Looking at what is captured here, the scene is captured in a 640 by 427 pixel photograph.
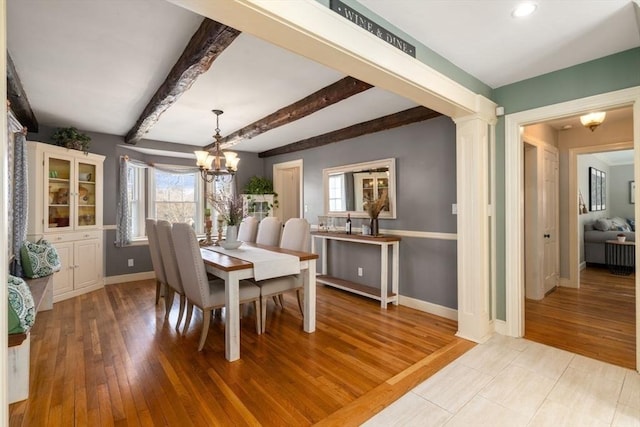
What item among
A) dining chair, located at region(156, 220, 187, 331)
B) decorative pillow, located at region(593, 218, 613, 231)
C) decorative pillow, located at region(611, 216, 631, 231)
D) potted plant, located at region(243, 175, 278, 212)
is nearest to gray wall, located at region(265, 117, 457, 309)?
potted plant, located at region(243, 175, 278, 212)

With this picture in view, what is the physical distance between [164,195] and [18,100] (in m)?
2.69

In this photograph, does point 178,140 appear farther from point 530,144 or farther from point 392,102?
point 530,144

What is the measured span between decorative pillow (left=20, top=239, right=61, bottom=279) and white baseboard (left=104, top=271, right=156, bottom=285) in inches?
59.4

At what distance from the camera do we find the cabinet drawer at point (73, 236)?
12.9ft

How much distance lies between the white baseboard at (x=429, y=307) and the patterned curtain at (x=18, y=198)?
14.0ft

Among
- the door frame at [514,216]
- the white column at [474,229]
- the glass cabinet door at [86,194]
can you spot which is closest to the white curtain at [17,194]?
the glass cabinet door at [86,194]

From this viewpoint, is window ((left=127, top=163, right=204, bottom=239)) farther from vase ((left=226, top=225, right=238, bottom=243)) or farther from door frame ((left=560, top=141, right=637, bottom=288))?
door frame ((left=560, top=141, right=637, bottom=288))

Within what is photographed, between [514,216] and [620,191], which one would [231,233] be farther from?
[620,191]

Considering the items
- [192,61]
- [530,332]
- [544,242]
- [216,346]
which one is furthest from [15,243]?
[544,242]

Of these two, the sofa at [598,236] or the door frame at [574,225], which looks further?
the sofa at [598,236]

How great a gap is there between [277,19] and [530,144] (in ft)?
12.5

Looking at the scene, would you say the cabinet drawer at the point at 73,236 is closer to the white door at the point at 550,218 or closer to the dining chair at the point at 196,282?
the dining chair at the point at 196,282

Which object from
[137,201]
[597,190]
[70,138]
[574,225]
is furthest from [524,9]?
[597,190]

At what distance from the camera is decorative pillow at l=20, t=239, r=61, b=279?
321 centimetres
